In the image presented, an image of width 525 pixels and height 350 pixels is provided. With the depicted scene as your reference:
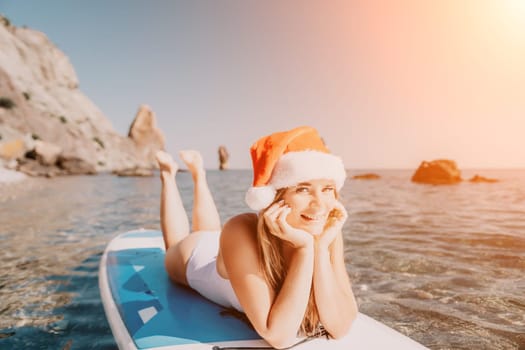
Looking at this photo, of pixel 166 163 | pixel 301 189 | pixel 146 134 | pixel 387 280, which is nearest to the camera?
pixel 301 189

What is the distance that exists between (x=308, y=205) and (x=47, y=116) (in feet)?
194

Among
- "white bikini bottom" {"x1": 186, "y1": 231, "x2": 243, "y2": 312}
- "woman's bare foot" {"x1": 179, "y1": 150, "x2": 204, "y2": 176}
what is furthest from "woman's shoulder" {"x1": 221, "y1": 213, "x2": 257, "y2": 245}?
"woman's bare foot" {"x1": 179, "y1": 150, "x2": 204, "y2": 176}

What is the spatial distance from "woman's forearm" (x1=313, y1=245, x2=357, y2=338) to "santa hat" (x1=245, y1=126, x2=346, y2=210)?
397 millimetres

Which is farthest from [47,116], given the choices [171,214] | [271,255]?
[271,255]

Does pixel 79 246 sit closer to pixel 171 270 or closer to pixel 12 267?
pixel 12 267

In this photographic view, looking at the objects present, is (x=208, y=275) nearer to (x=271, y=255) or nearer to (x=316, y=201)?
(x=271, y=255)

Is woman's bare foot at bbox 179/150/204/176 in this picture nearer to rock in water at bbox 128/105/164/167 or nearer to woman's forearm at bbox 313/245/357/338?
woman's forearm at bbox 313/245/357/338

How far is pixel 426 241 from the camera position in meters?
6.57

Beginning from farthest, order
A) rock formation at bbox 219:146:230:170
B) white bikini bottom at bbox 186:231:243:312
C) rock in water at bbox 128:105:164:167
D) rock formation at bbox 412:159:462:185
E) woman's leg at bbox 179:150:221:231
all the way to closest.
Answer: rock formation at bbox 219:146:230:170 → rock in water at bbox 128:105:164:167 → rock formation at bbox 412:159:462:185 → woman's leg at bbox 179:150:221:231 → white bikini bottom at bbox 186:231:243:312

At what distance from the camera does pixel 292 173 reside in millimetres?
1698

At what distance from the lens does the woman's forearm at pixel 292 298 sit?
1.71 meters

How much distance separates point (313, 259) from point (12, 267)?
5073 mm

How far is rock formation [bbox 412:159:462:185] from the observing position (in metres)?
30.1

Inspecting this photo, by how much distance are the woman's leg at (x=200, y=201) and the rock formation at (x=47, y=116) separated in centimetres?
3719
